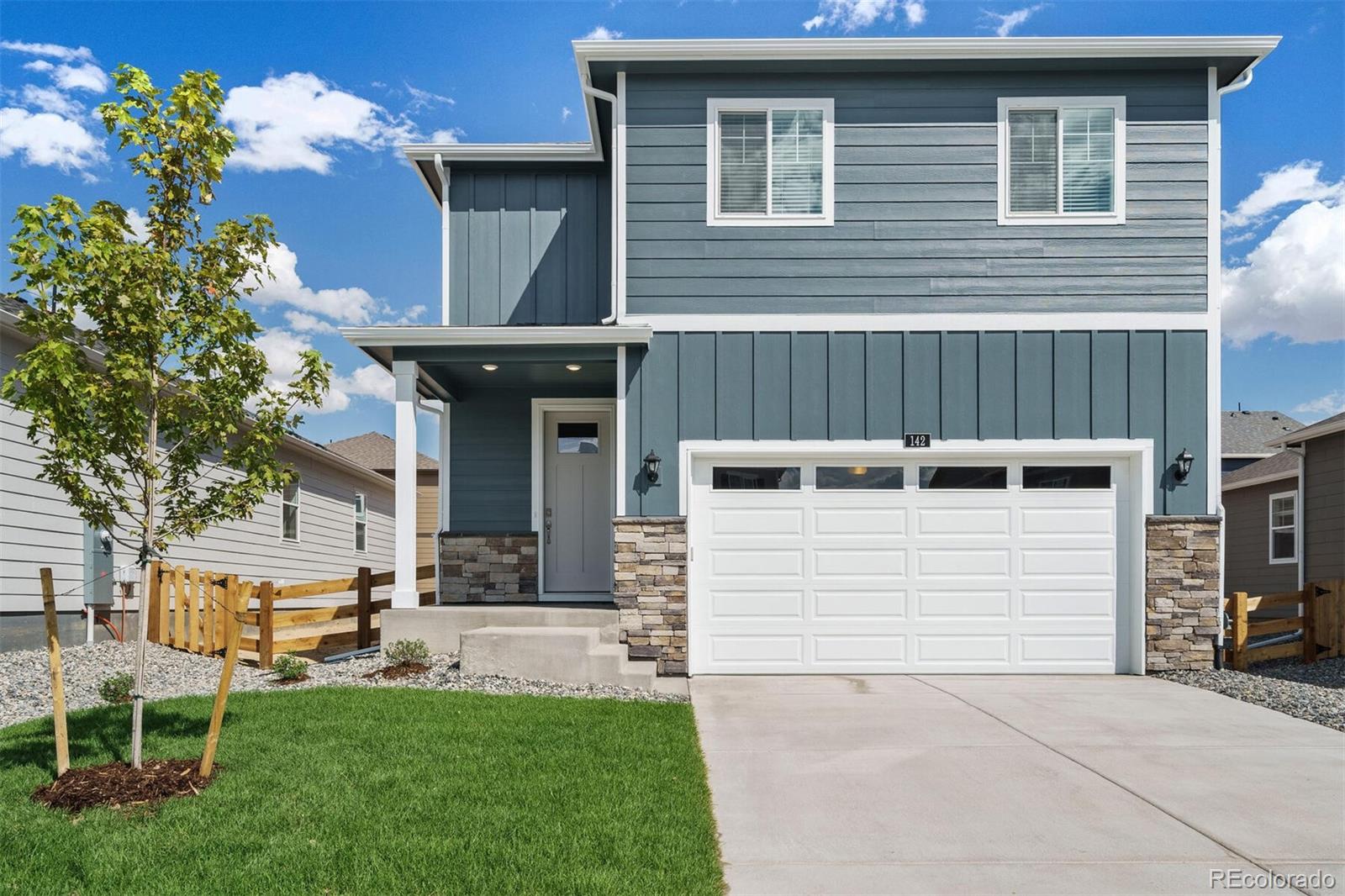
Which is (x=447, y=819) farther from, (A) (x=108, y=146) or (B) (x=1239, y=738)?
(B) (x=1239, y=738)

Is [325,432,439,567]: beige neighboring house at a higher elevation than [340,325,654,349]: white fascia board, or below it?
below

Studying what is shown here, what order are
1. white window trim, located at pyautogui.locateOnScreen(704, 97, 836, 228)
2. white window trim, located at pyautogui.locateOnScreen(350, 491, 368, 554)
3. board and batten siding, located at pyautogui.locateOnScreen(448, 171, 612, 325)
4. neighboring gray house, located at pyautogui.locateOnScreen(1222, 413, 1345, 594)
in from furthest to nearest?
white window trim, located at pyautogui.locateOnScreen(350, 491, 368, 554), neighboring gray house, located at pyautogui.locateOnScreen(1222, 413, 1345, 594), board and batten siding, located at pyautogui.locateOnScreen(448, 171, 612, 325), white window trim, located at pyautogui.locateOnScreen(704, 97, 836, 228)

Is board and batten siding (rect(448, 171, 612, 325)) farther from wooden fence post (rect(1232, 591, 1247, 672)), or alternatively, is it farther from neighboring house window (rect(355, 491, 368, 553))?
neighboring house window (rect(355, 491, 368, 553))

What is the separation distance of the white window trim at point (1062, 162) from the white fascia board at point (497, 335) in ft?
13.0

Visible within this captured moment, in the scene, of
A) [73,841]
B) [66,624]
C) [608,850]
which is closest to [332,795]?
[73,841]

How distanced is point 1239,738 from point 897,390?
4.13 m

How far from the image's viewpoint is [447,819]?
411 cm

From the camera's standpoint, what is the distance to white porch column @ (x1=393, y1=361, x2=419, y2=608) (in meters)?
8.78

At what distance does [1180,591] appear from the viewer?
8.73 m

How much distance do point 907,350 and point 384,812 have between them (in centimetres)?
657

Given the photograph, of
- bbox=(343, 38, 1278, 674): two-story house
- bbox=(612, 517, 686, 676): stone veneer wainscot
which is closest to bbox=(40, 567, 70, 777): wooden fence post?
bbox=(343, 38, 1278, 674): two-story house

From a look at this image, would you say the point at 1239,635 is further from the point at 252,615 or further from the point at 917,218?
the point at 252,615

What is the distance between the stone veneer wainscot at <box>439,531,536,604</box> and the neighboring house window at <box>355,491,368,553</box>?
10491 mm

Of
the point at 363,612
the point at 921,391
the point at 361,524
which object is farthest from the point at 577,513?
the point at 361,524
